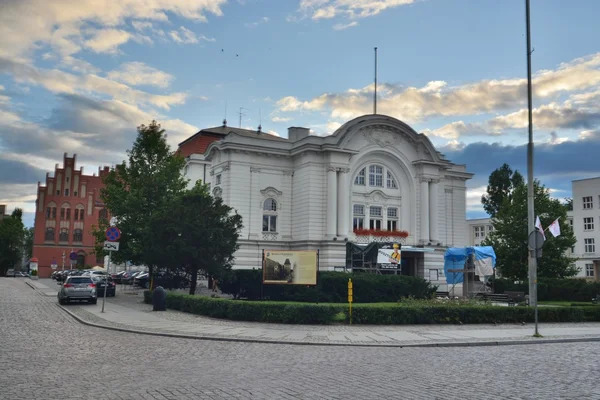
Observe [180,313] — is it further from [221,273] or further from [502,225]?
[502,225]

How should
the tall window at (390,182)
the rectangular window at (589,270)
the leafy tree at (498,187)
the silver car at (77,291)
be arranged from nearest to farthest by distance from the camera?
the silver car at (77,291) → the tall window at (390,182) → the rectangular window at (589,270) → the leafy tree at (498,187)

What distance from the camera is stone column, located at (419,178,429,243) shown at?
54750 mm

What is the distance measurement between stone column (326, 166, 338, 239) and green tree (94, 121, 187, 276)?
13.6 meters

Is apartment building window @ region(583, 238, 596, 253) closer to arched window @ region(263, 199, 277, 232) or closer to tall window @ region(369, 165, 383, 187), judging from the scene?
tall window @ region(369, 165, 383, 187)

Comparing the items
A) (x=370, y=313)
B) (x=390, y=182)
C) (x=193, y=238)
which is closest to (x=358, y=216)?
(x=390, y=182)

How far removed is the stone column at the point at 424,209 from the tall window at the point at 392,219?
2449 millimetres

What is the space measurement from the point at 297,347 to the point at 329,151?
35709mm

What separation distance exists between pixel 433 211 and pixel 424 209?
1.16 meters

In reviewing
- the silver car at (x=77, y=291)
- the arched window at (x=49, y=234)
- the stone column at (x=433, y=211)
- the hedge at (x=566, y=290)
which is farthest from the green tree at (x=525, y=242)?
the arched window at (x=49, y=234)

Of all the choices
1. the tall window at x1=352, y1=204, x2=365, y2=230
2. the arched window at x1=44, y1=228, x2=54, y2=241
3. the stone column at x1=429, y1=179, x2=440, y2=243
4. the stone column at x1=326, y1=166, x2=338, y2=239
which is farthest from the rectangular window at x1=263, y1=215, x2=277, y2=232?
the arched window at x1=44, y1=228, x2=54, y2=241

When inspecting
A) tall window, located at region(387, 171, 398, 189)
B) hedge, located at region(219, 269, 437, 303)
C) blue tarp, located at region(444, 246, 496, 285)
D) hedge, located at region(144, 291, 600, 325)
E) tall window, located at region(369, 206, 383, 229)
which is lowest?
hedge, located at region(144, 291, 600, 325)

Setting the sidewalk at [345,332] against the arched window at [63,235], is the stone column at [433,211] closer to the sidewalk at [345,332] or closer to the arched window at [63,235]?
the sidewalk at [345,332]

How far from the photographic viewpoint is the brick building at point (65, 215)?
318ft

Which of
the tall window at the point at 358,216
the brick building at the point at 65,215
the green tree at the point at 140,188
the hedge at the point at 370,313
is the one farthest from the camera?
the brick building at the point at 65,215
